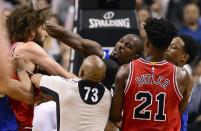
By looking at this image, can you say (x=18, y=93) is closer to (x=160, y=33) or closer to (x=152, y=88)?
(x=152, y=88)

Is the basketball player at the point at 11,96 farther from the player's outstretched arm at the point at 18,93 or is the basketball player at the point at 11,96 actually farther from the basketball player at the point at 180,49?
the basketball player at the point at 180,49

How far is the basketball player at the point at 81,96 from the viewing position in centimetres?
429

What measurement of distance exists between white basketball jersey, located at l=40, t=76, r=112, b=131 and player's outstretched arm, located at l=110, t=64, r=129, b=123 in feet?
0.32

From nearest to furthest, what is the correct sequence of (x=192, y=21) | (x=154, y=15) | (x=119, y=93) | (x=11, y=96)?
(x=11, y=96)
(x=119, y=93)
(x=192, y=21)
(x=154, y=15)

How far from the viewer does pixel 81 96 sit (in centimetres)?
429

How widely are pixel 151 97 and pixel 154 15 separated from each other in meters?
6.76

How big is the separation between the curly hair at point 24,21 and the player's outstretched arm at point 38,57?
0.48ft

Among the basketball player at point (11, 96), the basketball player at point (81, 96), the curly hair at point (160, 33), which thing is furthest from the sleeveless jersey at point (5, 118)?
the curly hair at point (160, 33)

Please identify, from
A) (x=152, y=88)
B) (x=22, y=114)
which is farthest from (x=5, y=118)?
(x=152, y=88)

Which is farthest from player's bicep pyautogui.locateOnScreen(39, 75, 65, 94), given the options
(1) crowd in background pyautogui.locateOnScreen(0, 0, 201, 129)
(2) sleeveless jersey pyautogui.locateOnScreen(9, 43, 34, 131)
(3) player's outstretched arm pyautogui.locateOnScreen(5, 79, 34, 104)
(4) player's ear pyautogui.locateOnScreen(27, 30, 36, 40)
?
(1) crowd in background pyautogui.locateOnScreen(0, 0, 201, 129)

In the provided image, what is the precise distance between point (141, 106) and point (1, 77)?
2.08 meters

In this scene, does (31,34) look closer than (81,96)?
No

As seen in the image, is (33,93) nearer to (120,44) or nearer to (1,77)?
(120,44)

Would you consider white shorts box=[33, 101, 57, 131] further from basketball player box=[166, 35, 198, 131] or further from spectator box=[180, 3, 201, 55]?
spectator box=[180, 3, 201, 55]
